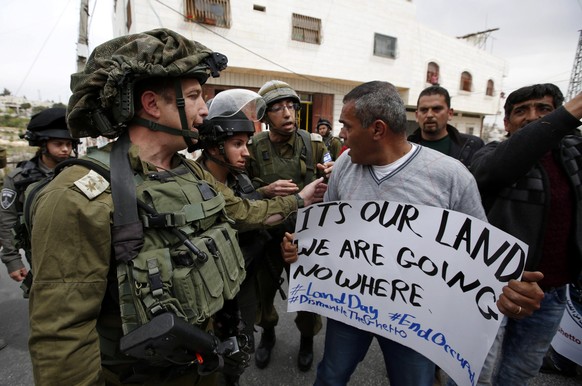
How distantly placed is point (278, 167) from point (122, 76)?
60.9 inches

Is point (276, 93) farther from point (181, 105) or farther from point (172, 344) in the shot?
point (172, 344)

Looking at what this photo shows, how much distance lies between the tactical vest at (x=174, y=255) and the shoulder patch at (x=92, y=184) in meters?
0.03

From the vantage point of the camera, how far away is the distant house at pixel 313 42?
9930 millimetres

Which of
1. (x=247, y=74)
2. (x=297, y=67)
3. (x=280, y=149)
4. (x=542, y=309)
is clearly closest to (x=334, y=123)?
(x=297, y=67)

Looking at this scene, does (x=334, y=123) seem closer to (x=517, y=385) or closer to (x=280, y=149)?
(x=280, y=149)

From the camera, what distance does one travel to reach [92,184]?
1.03 metres

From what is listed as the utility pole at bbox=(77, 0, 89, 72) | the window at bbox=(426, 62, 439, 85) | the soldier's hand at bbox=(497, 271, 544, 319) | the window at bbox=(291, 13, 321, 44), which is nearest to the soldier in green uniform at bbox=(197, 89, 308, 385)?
the soldier's hand at bbox=(497, 271, 544, 319)

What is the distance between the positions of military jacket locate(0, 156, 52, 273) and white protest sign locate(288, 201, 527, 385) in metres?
2.50

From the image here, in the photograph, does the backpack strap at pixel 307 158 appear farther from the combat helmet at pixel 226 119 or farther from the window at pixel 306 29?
the window at pixel 306 29

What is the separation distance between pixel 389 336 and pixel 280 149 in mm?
1683

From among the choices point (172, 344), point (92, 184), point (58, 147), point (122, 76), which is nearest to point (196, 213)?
point (92, 184)

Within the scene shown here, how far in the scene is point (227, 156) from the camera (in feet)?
6.81

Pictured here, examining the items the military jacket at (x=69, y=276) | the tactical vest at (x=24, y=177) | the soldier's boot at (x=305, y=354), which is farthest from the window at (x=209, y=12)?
the military jacket at (x=69, y=276)

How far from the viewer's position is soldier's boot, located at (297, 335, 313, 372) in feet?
7.93
